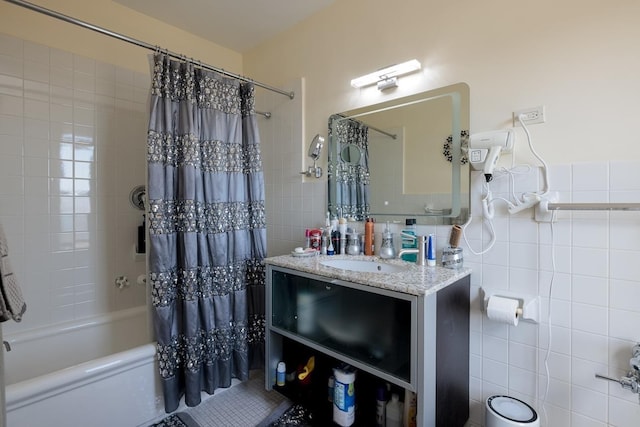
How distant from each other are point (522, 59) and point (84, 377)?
229 centimetres

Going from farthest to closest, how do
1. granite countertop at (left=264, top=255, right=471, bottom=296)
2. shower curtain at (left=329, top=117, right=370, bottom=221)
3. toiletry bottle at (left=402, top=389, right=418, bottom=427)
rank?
shower curtain at (left=329, top=117, right=370, bottom=221), toiletry bottle at (left=402, top=389, right=418, bottom=427), granite countertop at (left=264, top=255, right=471, bottom=296)

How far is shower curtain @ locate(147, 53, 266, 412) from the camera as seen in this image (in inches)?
59.7

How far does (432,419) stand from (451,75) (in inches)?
57.5

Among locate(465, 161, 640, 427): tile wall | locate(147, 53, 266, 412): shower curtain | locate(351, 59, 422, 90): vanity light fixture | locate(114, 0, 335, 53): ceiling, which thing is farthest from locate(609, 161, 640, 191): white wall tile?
locate(114, 0, 335, 53): ceiling

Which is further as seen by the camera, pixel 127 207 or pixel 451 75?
pixel 127 207

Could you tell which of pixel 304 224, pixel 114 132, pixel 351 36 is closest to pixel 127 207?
pixel 114 132

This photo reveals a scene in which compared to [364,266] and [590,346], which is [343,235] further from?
[590,346]

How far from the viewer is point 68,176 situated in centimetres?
187

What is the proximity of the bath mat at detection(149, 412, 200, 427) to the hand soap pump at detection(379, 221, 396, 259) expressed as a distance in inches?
51.8

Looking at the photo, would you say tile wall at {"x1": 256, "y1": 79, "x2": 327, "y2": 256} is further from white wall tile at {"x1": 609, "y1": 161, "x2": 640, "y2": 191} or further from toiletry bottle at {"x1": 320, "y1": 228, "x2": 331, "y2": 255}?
white wall tile at {"x1": 609, "y1": 161, "x2": 640, "y2": 191}

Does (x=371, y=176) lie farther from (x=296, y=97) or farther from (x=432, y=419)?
(x=432, y=419)

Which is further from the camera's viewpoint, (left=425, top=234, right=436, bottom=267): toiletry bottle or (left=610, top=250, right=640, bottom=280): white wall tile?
(left=425, top=234, right=436, bottom=267): toiletry bottle

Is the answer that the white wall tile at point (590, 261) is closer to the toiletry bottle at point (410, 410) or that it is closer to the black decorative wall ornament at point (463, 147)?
the black decorative wall ornament at point (463, 147)

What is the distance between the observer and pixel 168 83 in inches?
61.6
